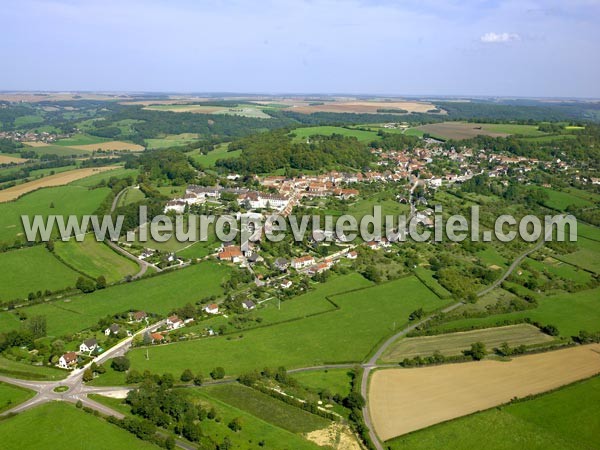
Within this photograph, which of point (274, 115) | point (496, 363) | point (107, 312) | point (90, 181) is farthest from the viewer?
point (274, 115)

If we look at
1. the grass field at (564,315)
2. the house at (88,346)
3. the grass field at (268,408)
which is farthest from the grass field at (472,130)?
the house at (88,346)

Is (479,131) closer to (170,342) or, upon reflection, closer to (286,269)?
(286,269)

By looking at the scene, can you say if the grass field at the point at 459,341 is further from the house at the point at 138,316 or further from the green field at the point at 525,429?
the house at the point at 138,316

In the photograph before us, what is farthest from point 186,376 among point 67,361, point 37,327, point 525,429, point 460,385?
point 525,429

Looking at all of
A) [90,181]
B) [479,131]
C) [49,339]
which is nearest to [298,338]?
[49,339]

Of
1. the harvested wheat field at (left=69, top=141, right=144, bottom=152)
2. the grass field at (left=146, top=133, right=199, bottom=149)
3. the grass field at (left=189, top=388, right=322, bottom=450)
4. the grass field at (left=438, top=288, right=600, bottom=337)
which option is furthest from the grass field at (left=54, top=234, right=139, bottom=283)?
the grass field at (left=146, top=133, right=199, bottom=149)
